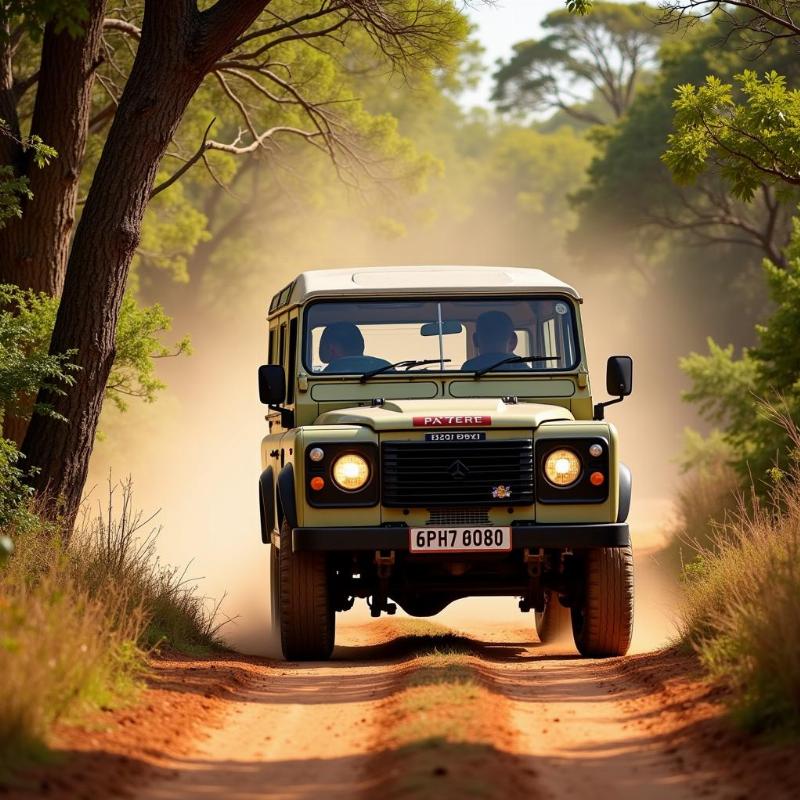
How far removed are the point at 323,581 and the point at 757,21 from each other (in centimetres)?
610

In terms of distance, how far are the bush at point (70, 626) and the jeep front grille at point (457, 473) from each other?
5.65 ft

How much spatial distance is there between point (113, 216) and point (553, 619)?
15.1ft

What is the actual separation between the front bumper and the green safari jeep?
0.4 inches

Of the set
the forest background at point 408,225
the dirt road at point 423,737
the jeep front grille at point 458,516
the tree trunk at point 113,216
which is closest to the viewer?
the dirt road at point 423,737

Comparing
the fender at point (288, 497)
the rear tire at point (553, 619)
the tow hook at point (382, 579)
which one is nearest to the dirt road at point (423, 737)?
the tow hook at point (382, 579)

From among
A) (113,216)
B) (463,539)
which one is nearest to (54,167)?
(113,216)

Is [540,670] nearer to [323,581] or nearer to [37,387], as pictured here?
[323,581]

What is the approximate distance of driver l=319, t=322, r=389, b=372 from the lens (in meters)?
10.7

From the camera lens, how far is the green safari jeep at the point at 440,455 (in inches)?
374

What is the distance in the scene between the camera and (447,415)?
9.52 meters

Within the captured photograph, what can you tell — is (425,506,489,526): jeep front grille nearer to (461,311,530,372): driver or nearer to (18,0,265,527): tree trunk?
(461,311,530,372): driver

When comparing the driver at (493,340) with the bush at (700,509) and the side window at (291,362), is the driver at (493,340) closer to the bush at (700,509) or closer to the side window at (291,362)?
the side window at (291,362)

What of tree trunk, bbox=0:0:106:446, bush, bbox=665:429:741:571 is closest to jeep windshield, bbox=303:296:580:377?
tree trunk, bbox=0:0:106:446

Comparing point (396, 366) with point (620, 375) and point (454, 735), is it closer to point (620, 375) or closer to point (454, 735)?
point (620, 375)
